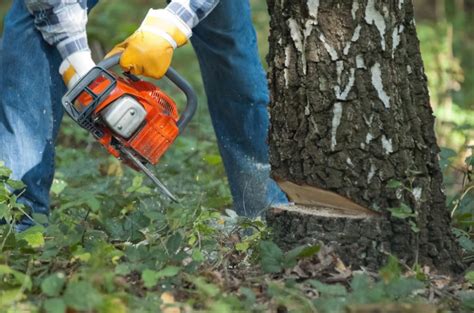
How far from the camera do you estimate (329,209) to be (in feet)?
10.3

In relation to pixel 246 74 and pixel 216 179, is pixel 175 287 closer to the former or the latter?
pixel 246 74

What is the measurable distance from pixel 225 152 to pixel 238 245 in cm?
121

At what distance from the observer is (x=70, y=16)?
3691 mm

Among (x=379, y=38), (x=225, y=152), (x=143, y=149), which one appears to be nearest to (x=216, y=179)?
(x=225, y=152)

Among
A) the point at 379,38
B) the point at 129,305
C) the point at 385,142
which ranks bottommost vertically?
the point at 129,305

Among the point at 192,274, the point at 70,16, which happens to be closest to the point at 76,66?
the point at 70,16

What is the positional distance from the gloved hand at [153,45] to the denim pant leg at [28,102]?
439mm

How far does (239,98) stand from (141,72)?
0.78 metres

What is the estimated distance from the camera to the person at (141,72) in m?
3.63

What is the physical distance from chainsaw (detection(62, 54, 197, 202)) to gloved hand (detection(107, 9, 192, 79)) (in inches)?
2.6

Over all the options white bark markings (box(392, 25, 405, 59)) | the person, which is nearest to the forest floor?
the person

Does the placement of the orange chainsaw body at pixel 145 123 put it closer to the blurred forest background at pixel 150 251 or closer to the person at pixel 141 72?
the person at pixel 141 72

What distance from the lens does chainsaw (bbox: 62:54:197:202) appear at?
11.7ft

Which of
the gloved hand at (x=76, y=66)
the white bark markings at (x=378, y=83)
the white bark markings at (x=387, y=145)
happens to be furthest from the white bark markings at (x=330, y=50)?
the gloved hand at (x=76, y=66)
